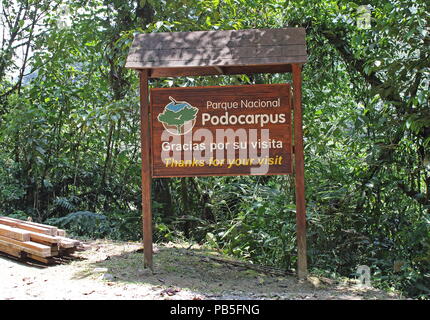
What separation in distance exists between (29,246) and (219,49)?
11.9 feet

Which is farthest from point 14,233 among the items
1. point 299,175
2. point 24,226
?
point 299,175

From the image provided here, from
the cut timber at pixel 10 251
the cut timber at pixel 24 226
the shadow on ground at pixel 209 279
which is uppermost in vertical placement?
the cut timber at pixel 24 226

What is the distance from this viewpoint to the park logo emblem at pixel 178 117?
20.1ft

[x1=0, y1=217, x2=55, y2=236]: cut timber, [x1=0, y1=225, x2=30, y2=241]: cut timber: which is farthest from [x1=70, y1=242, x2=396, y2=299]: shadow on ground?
[x1=0, y1=225, x2=30, y2=241]: cut timber

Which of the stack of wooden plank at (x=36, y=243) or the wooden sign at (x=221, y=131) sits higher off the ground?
the wooden sign at (x=221, y=131)

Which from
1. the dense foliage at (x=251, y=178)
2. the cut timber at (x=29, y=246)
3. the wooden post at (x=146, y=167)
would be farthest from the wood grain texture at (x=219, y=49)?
the cut timber at (x=29, y=246)

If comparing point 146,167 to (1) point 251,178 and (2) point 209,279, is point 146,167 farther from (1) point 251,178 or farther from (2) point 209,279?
(1) point 251,178

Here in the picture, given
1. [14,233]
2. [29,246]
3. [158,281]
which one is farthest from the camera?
[14,233]

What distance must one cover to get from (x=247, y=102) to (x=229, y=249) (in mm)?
2946

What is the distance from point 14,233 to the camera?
22.3ft

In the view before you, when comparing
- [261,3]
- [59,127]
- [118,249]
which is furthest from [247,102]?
[59,127]

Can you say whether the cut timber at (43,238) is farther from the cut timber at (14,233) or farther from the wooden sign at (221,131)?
the wooden sign at (221,131)

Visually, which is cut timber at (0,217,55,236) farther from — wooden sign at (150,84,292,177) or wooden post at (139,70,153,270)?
wooden sign at (150,84,292,177)

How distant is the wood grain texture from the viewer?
583 centimetres
